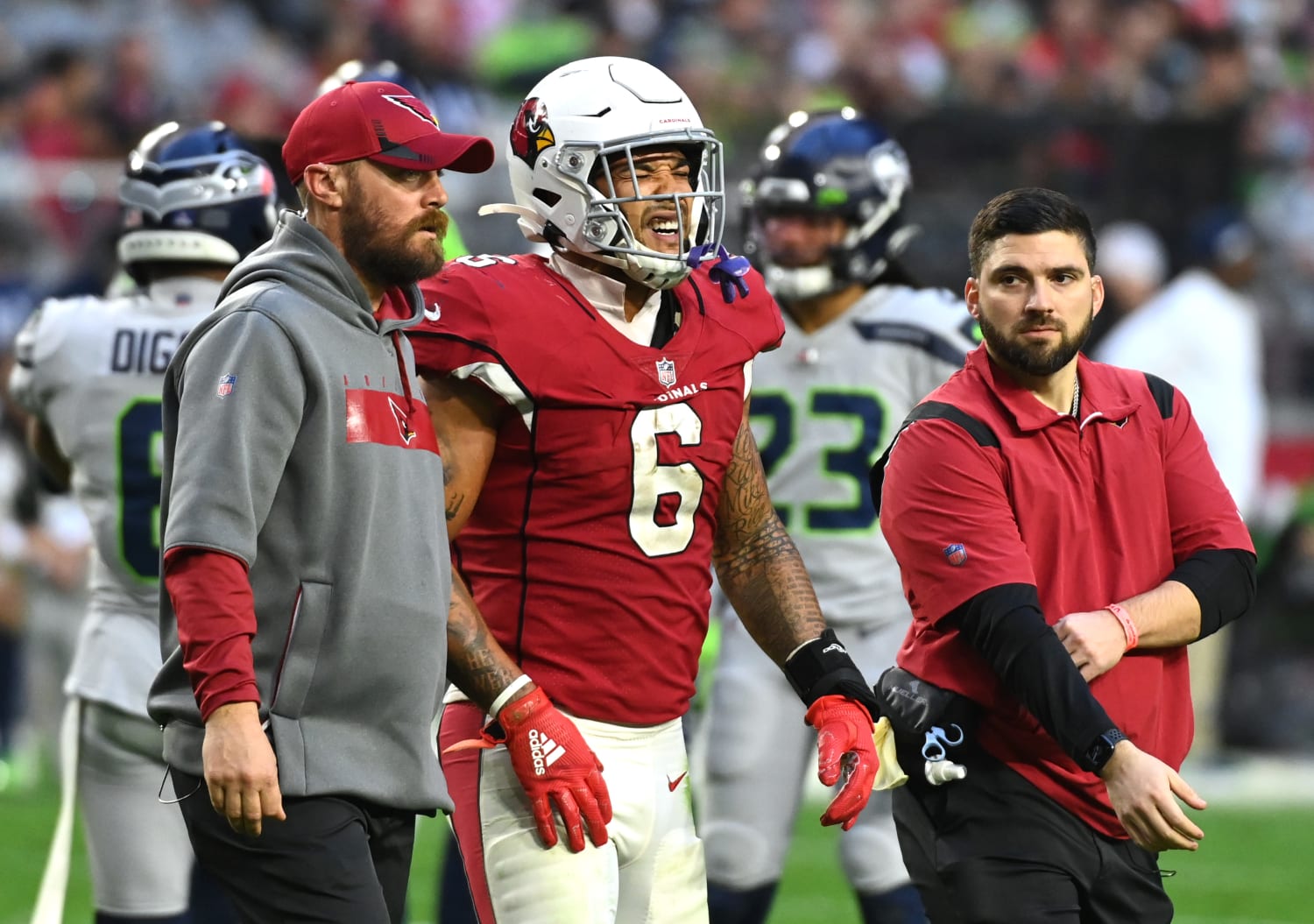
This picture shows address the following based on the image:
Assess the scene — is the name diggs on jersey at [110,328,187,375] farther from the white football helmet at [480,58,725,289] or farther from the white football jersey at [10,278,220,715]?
the white football helmet at [480,58,725,289]

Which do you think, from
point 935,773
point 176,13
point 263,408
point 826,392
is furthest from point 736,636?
point 176,13

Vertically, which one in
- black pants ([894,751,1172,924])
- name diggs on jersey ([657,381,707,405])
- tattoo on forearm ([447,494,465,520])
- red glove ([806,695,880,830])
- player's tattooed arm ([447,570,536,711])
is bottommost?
black pants ([894,751,1172,924])

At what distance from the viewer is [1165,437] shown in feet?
13.1

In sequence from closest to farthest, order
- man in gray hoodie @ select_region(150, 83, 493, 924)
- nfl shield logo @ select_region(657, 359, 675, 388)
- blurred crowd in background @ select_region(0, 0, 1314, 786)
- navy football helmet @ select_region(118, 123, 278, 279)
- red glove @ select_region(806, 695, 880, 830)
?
man in gray hoodie @ select_region(150, 83, 493, 924), red glove @ select_region(806, 695, 880, 830), nfl shield logo @ select_region(657, 359, 675, 388), navy football helmet @ select_region(118, 123, 278, 279), blurred crowd in background @ select_region(0, 0, 1314, 786)

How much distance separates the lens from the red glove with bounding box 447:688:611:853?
3676 millimetres

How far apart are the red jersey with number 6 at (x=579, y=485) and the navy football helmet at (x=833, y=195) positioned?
5.84 ft

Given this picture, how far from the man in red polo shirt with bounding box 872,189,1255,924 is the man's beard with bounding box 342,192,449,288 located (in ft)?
3.26

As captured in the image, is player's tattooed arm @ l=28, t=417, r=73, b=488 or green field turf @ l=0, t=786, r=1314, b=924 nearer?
player's tattooed arm @ l=28, t=417, r=73, b=488

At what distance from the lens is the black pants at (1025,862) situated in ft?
12.3

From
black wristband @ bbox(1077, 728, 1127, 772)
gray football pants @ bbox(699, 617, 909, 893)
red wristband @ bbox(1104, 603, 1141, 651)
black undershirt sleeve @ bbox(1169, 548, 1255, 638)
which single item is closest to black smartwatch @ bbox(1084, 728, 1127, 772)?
black wristband @ bbox(1077, 728, 1127, 772)

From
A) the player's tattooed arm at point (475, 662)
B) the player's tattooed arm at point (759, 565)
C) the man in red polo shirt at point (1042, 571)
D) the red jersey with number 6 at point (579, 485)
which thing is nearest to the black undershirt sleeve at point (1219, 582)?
the man in red polo shirt at point (1042, 571)

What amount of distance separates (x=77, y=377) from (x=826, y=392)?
192 cm

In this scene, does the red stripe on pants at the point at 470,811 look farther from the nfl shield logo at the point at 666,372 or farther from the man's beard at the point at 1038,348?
the man's beard at the point at 1038,348

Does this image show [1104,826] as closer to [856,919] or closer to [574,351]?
[574,351]
